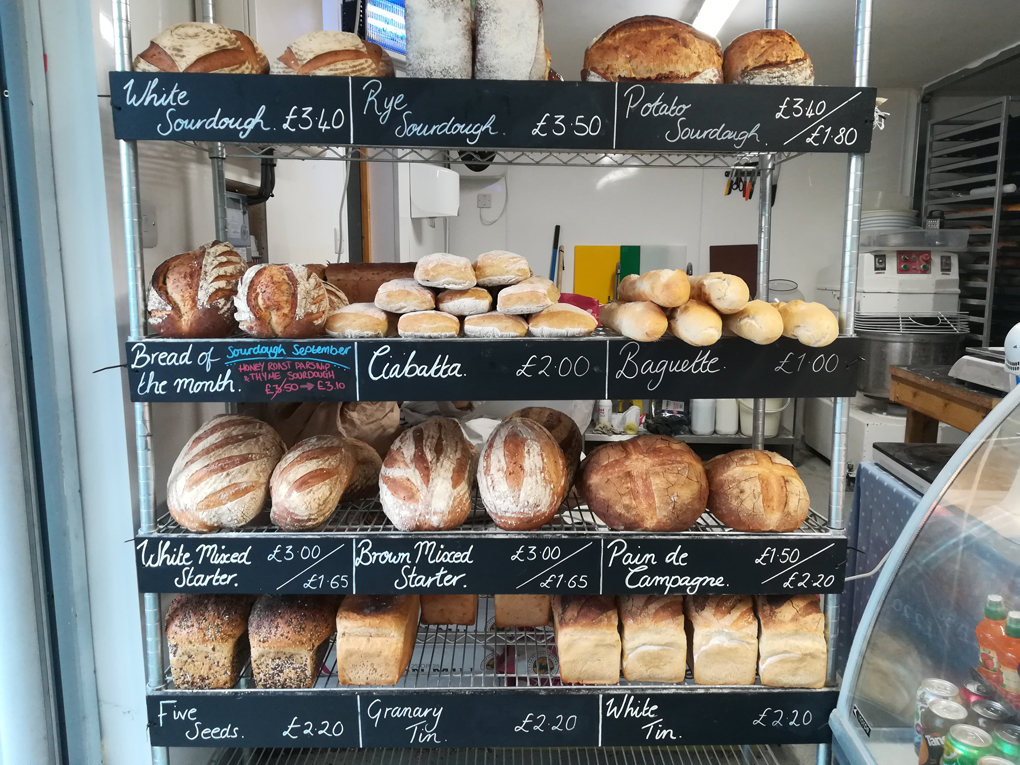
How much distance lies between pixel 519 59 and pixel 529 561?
36.3 inches

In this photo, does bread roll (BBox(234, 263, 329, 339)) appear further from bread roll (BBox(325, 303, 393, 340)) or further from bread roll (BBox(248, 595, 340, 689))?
bread roll (BBox(248, 595, 340, 689))

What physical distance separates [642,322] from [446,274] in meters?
0.37

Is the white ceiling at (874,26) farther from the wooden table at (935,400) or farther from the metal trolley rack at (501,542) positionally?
the metal trolley rack at (501,542)

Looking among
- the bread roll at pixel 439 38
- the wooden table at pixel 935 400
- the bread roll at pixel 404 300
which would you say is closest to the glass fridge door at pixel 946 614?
the bread roll at pixel 404 300

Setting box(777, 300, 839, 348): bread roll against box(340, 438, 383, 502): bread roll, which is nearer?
box(777, 300, 839, 348): bread roll

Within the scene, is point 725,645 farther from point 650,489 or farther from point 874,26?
point 874,26

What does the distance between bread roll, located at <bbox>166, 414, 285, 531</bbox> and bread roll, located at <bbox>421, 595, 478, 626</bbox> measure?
46cm

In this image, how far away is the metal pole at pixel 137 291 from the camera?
1.11 metres

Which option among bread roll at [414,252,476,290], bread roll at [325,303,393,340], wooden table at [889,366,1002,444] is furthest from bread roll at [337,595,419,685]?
wooden table at [889,366,1002,444]

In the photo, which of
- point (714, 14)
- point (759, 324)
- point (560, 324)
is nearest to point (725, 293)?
point (759, 324)

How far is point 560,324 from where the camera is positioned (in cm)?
121

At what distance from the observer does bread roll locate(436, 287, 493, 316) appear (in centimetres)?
123

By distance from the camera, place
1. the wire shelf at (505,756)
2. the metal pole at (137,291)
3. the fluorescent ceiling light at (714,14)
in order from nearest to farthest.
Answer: the metal pole at (137,291) → the wire shelf at (505,756) → the fluorescent ceiling light at (714,14)

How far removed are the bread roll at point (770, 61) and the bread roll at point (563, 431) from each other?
781 millimetres
